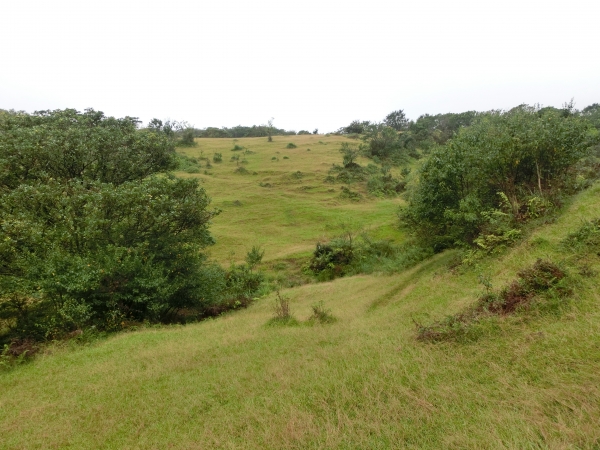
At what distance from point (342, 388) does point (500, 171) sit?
1357cm

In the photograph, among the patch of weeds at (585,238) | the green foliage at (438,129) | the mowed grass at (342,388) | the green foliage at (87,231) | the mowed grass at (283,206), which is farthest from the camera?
the green foliage at (438,129)

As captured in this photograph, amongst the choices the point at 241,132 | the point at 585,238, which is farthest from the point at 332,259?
the point at 241,132

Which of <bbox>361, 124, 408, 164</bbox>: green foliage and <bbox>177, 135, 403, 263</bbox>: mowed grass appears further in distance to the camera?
<bbox>361, 124, 408, 164</bbox>: green foliage

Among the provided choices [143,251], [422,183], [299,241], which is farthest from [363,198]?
[143,251]

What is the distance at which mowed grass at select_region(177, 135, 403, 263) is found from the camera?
35.6 metres

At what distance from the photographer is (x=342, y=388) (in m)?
6.03

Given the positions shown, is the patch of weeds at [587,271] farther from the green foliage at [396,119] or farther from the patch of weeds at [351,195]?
the green foliage at [396,119]

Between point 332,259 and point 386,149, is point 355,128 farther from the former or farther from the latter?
point 332,259

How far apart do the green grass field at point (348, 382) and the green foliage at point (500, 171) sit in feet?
7.64

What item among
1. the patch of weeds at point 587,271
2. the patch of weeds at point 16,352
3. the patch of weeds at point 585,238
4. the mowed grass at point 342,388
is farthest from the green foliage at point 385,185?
the patch of weeds at point 16,352

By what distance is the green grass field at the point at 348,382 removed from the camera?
463cm

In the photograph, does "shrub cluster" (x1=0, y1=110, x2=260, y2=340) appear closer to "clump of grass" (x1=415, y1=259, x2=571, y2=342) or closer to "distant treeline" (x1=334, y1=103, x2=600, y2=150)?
"clump of grass" (x1=415, y1=259, x2=571, y2=342)

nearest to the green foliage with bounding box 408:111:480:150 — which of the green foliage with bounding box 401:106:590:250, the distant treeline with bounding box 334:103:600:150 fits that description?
the distant treeline with bounding box 334:103:600:150

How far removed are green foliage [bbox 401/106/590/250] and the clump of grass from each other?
610 cm
